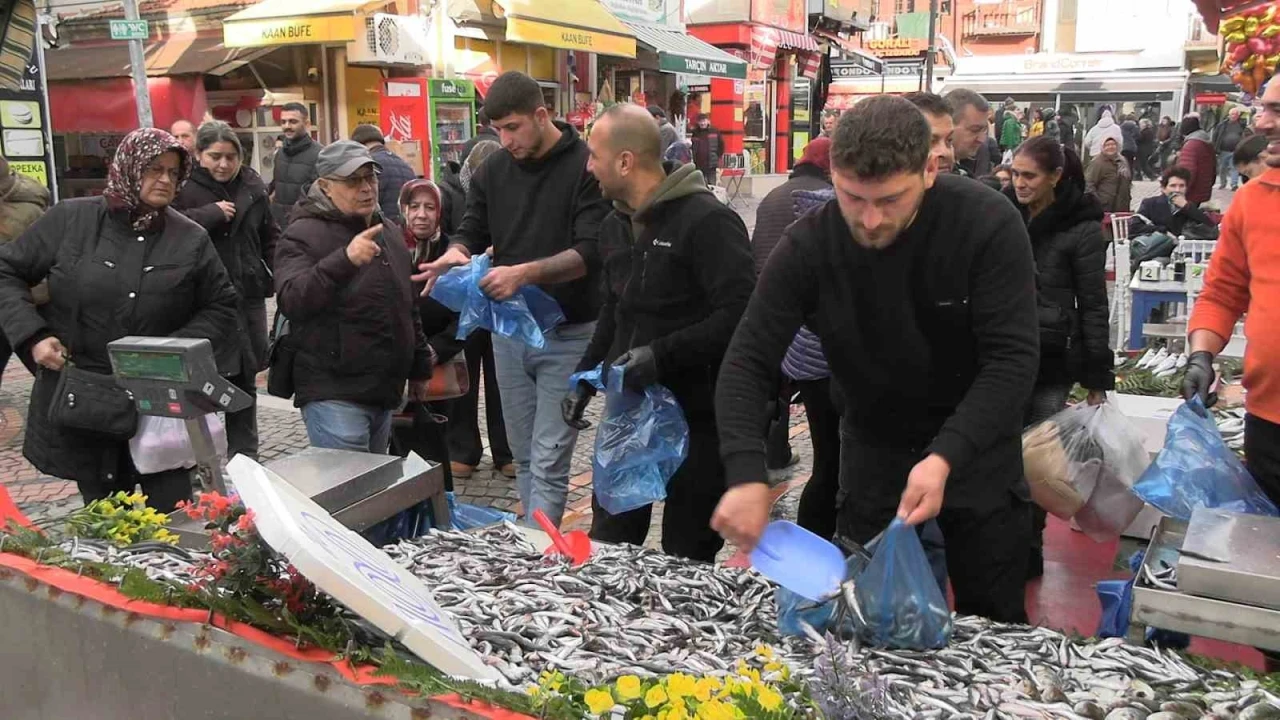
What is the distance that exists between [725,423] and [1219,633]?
1.18m

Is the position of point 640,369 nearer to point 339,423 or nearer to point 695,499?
point 695,499

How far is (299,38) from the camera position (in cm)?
1362

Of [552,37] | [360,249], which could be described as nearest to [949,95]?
[360,249]

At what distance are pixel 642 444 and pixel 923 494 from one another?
1.51 m

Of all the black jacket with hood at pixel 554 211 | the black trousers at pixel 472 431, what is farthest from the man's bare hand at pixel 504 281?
the black trousers at pixel 472 431

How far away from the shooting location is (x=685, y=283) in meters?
3.63

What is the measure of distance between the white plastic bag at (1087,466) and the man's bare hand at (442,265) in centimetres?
244

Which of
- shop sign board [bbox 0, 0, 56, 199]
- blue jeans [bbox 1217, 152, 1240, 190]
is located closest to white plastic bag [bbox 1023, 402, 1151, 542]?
shop sign board [bbox 0, 0, 56, 199]

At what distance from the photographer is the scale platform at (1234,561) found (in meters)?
2.20

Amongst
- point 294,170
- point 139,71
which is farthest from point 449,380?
point 139,71

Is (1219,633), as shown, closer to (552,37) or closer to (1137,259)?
(1137,259)

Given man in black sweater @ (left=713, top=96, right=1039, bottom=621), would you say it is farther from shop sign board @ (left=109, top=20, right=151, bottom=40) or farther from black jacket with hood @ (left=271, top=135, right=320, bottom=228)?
shop sign board @ (left=109, top=20, right=151, bottom=40)

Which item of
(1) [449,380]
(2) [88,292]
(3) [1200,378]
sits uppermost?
(2) [88,292]

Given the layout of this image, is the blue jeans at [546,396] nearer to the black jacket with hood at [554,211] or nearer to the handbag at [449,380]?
the black jacket with hood at [554,211]
